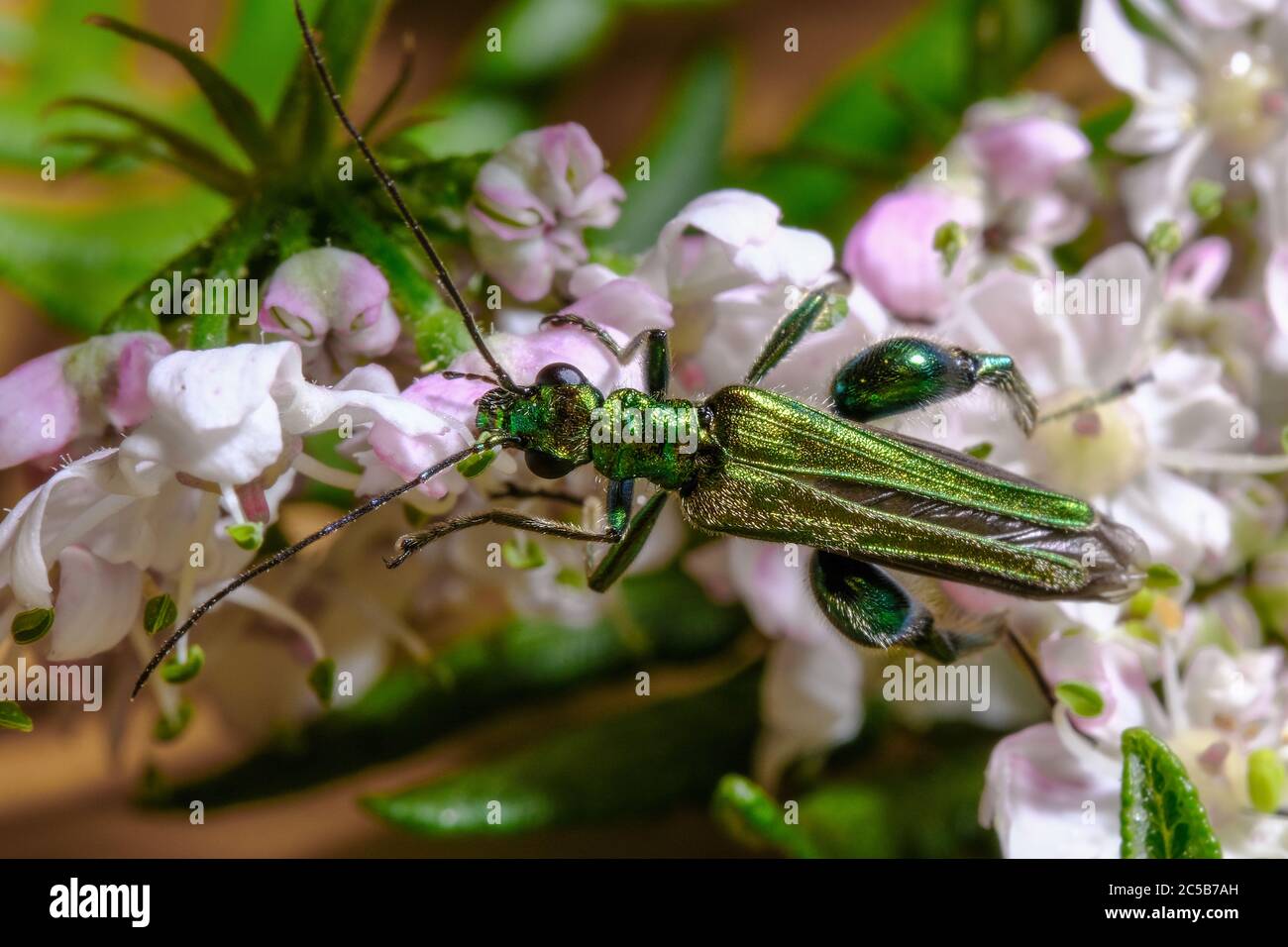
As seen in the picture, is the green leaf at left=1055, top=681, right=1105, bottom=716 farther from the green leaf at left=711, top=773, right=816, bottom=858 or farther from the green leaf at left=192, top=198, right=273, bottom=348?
the green leaf at left=192, top=198, right=273, bottom=348

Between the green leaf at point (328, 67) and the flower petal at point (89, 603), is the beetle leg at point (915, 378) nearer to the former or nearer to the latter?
the green leaf at point (328, 67)

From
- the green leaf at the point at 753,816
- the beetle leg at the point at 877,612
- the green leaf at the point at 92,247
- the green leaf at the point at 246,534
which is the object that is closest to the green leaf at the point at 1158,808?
the beetle leg at the point at 877,612

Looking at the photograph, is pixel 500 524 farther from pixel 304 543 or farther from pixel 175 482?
pixel 175 482

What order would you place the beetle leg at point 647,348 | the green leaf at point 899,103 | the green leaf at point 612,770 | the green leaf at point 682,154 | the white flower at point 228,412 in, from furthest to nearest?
the green leaf at point 682,154
the green leaf at point 899,103
the green leaf at point 612,770
the beetle leg at point 647,348
the white flower at point 228,412

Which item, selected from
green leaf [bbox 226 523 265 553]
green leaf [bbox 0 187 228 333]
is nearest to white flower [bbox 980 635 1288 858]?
green leaf [bbox 226 523 265 553]

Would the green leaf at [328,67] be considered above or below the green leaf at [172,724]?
above

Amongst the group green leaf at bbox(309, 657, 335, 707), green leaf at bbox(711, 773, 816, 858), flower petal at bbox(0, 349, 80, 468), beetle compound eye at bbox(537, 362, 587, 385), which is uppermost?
beetle compound eye at bbox(537, 362, 587, 385)
